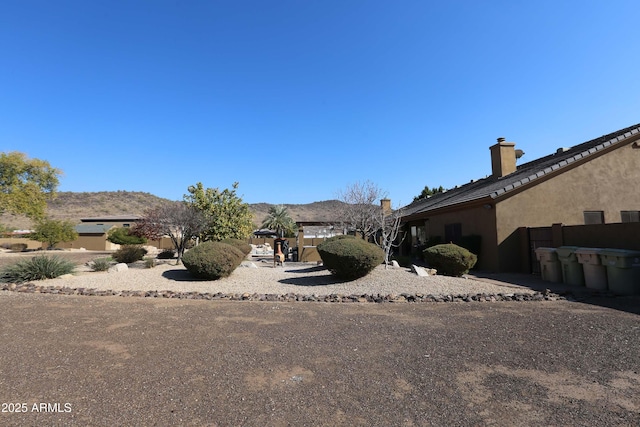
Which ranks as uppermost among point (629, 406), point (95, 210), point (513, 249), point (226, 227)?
point (95, 210)

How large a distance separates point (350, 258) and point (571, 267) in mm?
6904

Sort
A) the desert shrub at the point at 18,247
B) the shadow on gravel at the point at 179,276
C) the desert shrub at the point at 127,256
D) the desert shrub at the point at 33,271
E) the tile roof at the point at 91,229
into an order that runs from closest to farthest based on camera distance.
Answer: the desert shrub at the point at 33,271 < the shadow on gravel at the point at 179,276 < the desert shrub at the point at 127,256 < the desert shrub at the point at 18,247 < the tile roof at the point at 91,229

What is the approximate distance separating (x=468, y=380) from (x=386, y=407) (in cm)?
124

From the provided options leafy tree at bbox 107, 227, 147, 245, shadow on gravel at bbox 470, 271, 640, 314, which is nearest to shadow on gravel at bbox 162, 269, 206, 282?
shadow on gravel at bbox 470, 271, 640, 314

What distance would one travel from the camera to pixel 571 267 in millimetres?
11328

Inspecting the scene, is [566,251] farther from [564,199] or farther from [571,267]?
[564,199]

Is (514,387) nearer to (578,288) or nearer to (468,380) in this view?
(468,380)

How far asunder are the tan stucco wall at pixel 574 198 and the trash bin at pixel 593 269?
12.3 ft

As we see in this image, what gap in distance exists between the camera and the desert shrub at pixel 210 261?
12.5m

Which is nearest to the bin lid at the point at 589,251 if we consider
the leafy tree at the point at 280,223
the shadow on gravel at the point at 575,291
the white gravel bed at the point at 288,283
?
the shadow on gravel at the point at 575,291

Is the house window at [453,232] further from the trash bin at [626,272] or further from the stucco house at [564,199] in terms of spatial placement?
the trash bin at [626,272]

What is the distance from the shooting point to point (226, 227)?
21641 millimetres

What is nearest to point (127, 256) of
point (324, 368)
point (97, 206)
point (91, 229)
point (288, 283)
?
point (288, 283)

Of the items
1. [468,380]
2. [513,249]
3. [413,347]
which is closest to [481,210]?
[513,249]
